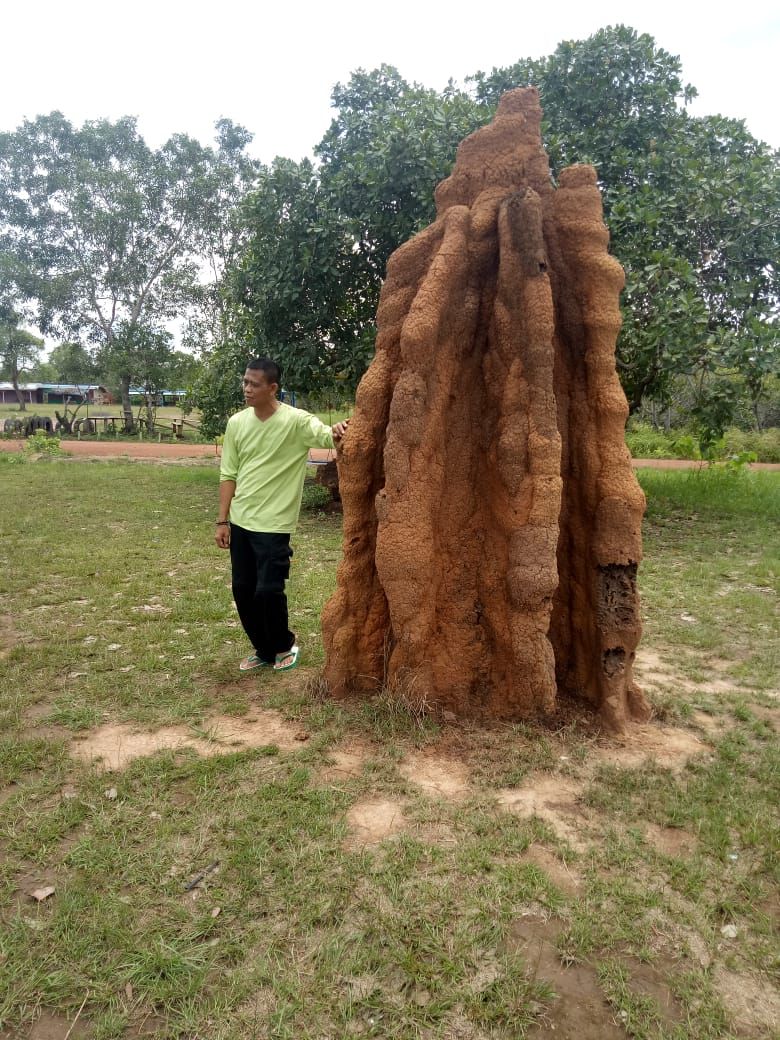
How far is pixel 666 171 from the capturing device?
9688 mm

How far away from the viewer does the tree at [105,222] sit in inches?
1161

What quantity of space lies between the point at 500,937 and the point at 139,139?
35299 mm

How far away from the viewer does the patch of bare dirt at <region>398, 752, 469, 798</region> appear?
11.0 feet

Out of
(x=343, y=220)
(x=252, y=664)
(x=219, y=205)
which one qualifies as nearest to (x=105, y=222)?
(x=219, y=205)

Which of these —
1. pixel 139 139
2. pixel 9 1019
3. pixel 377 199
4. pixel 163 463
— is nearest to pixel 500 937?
pixel 9 1019

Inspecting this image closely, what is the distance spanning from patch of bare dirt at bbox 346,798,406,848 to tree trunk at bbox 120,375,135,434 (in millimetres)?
29810

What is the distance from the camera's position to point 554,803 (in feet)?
10.6

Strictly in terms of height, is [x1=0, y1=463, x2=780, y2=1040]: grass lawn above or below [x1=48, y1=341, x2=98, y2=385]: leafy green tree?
below

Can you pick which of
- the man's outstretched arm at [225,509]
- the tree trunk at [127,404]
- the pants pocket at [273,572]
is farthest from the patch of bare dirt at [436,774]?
the tree trunk at [127,404]

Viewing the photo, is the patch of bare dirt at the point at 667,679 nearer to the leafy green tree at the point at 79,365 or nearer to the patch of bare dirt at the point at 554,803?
the patch of bare dirt at the point at 554,803

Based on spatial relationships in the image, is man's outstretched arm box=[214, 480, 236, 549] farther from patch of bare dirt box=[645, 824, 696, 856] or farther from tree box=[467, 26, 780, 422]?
tree box=[467, 26, 780, 422]

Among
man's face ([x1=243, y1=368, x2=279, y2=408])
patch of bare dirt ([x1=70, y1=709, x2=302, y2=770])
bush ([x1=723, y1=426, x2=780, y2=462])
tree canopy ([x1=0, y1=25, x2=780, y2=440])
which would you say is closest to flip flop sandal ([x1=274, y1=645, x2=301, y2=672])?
patch of bare dirt ([x1=70, y1=709, x2=302, y2=770])

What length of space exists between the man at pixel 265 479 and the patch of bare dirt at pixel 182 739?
91 centimetres

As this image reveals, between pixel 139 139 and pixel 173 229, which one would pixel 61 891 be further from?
pixel 139 139
